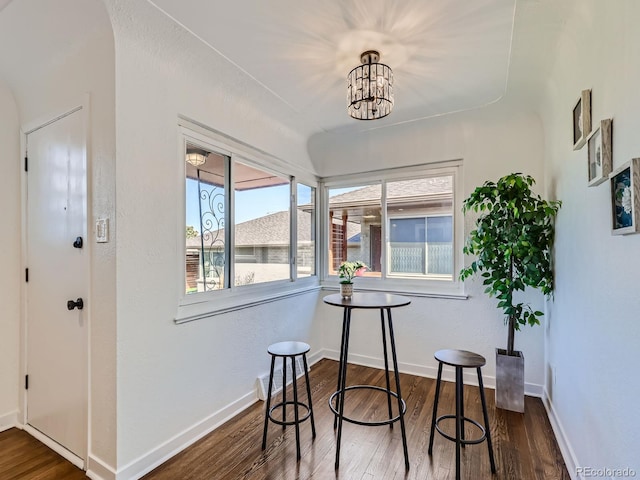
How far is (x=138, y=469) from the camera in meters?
1.80

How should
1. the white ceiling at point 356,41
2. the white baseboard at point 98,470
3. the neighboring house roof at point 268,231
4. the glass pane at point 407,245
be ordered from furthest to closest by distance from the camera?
the glass pane at point 407,245 → the neighboring house roof at point 268,231 → the white baseboard at point 98,470 → the white ceiling at point 356,41

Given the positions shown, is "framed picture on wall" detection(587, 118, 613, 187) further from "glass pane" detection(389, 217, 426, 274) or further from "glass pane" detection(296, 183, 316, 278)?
"glass pane" detection(296, 183, 316, 278)

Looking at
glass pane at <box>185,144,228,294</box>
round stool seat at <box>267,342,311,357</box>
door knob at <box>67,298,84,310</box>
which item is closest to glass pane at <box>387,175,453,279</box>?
round stool seat at <box>267,342,311,357</box>

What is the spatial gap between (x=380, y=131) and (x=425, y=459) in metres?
2.89

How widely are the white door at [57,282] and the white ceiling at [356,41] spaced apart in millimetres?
1052

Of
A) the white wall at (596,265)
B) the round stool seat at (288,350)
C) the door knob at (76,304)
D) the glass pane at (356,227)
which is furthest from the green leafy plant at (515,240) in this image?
the door knob at (76,304)

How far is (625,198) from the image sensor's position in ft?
3.66

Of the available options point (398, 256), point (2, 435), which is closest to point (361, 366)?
point (398, 256)

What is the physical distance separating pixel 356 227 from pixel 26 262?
9.82 ft

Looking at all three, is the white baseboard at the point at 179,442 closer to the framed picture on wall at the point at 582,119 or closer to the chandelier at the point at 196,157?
the chandelier at the point at 196,157

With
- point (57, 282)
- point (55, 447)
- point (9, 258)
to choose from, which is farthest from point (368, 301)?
point (9, 258)

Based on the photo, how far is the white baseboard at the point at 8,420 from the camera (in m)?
2.26

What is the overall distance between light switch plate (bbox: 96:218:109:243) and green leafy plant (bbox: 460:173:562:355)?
252 centimetres

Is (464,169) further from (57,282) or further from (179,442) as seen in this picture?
(57,282)
